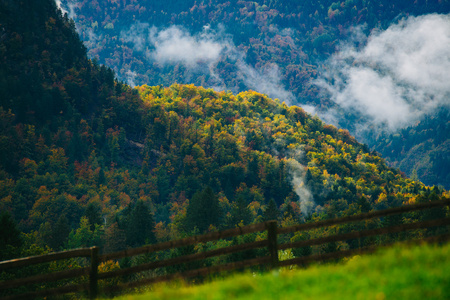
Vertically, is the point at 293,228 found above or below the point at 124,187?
below

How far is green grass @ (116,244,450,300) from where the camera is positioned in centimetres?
870

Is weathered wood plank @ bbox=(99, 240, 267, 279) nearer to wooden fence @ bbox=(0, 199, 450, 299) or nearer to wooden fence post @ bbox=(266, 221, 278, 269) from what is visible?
wooden fence @ bbox=(0, 199, 450, 299)

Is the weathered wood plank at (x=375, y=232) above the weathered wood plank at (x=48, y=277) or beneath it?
above


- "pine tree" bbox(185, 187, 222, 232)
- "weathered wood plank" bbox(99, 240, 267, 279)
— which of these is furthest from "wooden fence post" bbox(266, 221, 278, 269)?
"pine tree" bbox(185, 187, 222, 232)

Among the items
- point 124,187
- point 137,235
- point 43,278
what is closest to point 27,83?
point 124,187

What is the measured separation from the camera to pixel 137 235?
397 ft

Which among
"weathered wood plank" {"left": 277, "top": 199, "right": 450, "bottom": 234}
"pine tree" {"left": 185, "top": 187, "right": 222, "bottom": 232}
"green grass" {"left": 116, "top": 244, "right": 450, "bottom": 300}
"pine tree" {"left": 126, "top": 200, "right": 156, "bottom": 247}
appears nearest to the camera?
"green grass" {"left": 116, "top": 244, "right": 450, "bottom": 300}

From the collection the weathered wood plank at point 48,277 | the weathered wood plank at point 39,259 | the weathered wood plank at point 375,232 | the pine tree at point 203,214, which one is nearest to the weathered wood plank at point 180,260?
the weathered wood plank at point 48,277

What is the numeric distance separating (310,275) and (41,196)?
159 m

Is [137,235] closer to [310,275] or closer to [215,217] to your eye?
[215,217]

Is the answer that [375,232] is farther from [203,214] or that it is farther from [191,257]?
[203,214]

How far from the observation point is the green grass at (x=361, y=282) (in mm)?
8695

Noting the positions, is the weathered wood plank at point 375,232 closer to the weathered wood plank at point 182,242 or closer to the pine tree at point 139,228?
the weathered wood plank at point 182,242

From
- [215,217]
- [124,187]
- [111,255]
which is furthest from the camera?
[124,187]
